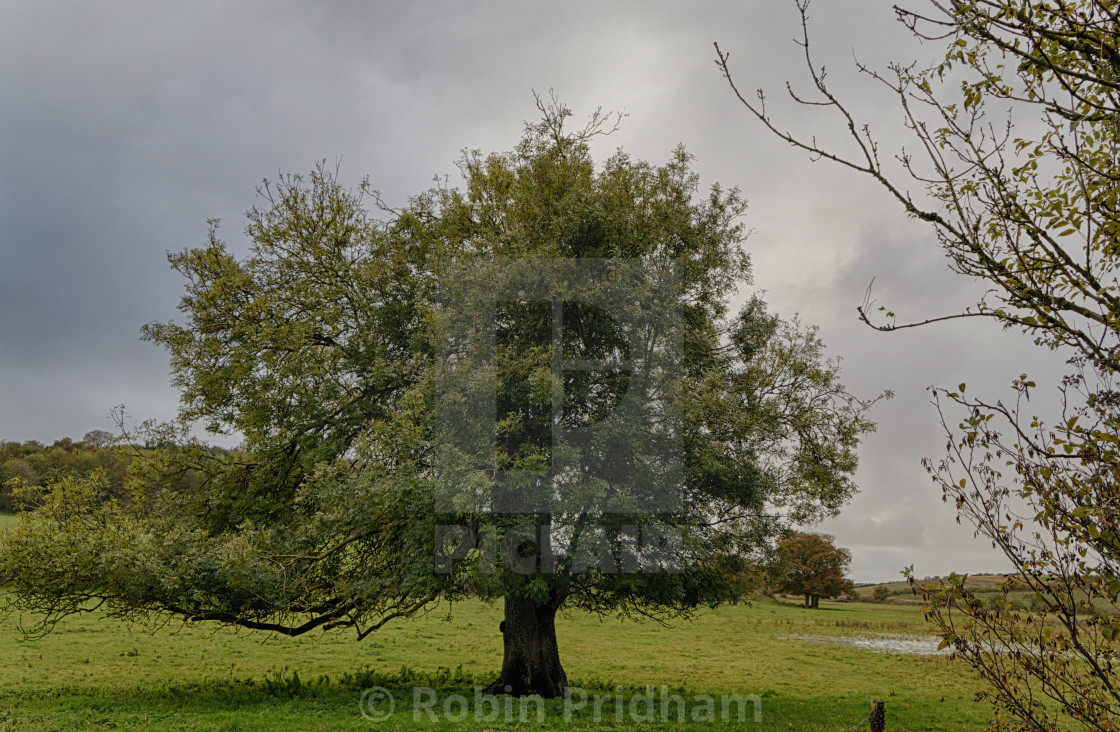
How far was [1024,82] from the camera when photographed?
4.65 m

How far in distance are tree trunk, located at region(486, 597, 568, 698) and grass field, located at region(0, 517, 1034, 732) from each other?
2.67 feet

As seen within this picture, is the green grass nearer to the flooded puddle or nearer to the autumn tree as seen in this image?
the flooded puddle

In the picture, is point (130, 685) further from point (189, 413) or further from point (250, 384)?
point (250, 384)

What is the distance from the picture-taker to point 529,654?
16.3 metres

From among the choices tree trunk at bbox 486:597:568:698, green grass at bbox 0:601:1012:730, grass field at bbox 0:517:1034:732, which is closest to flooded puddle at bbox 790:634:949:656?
grass field at bbox 0:517:1034:732

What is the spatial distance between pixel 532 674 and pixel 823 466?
8.58 meters

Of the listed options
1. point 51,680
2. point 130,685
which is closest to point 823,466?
point 130,685

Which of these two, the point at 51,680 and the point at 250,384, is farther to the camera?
the point at 51,680

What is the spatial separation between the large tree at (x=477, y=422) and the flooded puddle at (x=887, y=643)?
1044 inches

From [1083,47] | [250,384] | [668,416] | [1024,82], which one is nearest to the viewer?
[1083,47]

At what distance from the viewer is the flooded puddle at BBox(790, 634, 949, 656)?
35.7 m

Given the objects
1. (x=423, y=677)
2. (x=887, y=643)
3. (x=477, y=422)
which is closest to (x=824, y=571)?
(x=887, y=643)

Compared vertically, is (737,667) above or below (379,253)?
below

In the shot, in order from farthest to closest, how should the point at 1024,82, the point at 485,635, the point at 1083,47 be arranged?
the point at 485,635, the point at 1024,82, the point at 1083,47
